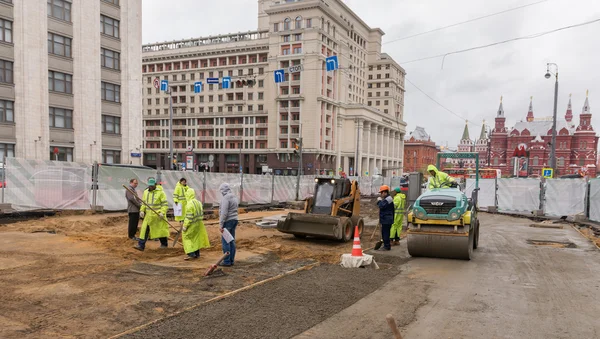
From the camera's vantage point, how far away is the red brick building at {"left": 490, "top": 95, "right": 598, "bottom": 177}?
9788 cm

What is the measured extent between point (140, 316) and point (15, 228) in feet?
31.7

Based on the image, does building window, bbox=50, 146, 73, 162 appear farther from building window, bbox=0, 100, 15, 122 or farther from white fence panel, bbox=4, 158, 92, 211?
white fence panel, bbox=4, 158, 92, 211

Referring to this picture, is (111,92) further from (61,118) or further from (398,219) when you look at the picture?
(398,219)

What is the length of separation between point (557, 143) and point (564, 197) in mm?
95329

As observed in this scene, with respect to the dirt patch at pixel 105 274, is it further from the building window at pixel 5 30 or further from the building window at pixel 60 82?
the building window at pixel 60 82

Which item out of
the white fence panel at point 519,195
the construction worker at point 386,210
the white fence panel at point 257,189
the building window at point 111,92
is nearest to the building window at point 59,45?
the building window at point 111,92

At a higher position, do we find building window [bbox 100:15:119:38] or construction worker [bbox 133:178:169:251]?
building window [bbox 100:15:119:38]

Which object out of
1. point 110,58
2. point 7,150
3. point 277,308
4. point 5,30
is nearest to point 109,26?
point 110,58

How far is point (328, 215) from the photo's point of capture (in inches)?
487

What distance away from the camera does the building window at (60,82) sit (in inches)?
1372

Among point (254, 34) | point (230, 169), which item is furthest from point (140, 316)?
point (254, 34)

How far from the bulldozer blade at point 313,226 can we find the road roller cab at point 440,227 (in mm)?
2496

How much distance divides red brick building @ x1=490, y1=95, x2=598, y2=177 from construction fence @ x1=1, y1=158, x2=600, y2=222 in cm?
7787

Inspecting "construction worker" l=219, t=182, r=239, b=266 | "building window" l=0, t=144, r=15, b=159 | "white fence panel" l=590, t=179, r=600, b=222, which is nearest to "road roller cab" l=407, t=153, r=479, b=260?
"construction worker" l=219, t=182, r=239, b=266
